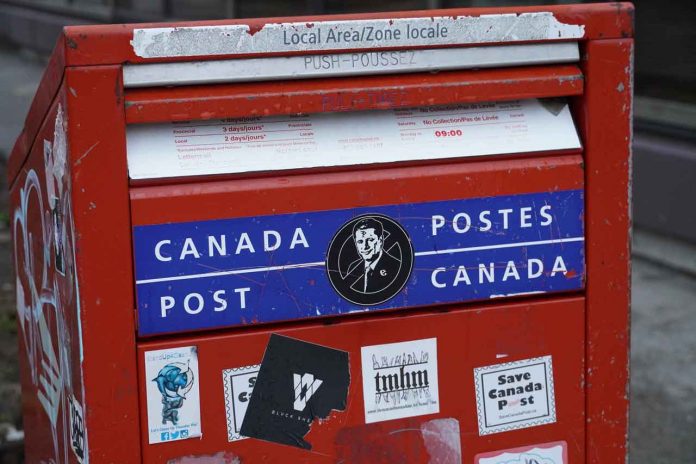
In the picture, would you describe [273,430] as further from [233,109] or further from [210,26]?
[210,26]

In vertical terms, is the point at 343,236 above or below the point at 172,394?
above

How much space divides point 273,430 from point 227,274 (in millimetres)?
371

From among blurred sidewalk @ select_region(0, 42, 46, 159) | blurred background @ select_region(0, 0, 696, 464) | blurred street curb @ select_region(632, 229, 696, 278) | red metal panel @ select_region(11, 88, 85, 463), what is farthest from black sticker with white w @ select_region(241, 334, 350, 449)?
blurred sidewalk @ select_region(0, 42, 46, 159)

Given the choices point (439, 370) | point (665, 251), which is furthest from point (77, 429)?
point (665, 251)

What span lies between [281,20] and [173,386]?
2.65 ft

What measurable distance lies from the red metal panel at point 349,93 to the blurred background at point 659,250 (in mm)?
2399

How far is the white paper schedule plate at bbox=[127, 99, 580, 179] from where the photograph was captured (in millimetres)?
A: 2209

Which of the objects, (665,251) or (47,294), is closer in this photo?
(47,294)

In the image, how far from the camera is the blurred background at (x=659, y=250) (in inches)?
179

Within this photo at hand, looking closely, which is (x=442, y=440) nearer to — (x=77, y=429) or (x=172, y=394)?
(x=172, y=394)

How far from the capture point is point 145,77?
2.15 m

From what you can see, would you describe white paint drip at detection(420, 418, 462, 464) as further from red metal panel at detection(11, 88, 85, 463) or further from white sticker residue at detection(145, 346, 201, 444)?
red metal panel at detection(11, 88, 85, 463)

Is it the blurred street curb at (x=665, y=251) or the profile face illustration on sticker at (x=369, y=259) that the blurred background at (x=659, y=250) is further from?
the profile face illustration on sticker at (x=369, y=259)

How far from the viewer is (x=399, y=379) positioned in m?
2.38
